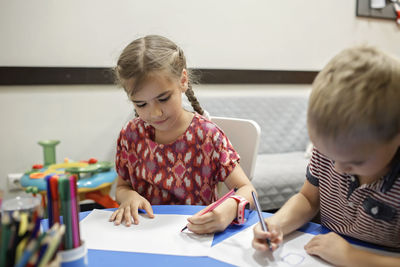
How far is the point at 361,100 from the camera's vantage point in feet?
1.55

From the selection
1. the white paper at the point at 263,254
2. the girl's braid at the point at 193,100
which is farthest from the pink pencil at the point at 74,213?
the girl's braid at the point at 193,100

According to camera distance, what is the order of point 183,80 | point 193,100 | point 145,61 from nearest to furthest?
point 145,61, point 183,80, point 193,100

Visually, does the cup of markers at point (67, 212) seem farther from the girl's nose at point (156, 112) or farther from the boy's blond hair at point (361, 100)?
the girl's nose at point (156, 112)

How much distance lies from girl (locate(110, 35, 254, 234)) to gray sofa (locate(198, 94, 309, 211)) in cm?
97

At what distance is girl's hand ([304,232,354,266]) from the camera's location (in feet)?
1.86

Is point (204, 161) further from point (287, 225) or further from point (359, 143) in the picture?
point (359, 143)

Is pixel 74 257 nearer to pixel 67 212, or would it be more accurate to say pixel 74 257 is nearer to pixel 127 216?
pixel 67 212

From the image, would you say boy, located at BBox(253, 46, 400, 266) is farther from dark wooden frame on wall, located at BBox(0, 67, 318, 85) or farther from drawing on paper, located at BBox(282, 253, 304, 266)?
dark wooden frame on wall, located at BBox(0, 67, 318, 85)

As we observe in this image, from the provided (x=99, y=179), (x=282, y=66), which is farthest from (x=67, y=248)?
(x=282, y=66)

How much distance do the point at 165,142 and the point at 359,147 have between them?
0.66m

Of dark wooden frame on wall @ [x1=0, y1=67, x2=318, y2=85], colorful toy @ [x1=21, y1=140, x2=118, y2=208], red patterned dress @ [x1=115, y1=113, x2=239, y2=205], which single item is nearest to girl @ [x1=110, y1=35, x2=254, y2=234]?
red patterned dress @ [x1=115, y1=113, x2=239, y2=205]

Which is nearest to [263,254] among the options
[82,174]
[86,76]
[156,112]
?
[156,112]

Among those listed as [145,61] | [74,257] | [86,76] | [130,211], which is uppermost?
[145,61]

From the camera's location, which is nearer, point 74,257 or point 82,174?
point 74,257
